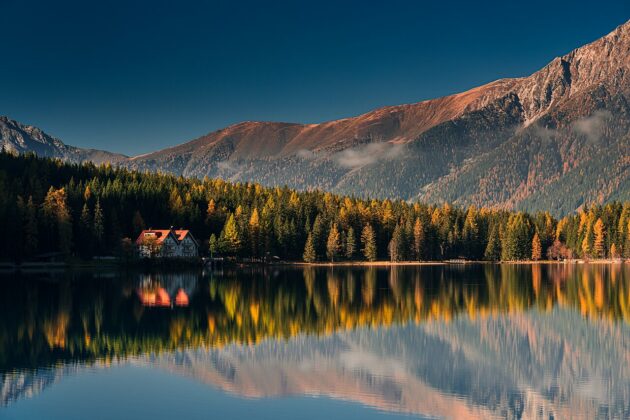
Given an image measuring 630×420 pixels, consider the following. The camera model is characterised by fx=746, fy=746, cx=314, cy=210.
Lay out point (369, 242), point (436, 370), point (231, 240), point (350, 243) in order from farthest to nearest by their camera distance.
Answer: point (369, 242), point (350, 243), point (231, 240), point (436, 370)

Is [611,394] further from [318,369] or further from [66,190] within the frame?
[66,190]

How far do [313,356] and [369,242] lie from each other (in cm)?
14778

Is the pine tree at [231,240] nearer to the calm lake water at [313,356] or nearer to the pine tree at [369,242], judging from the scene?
the pine tree at [369,242]

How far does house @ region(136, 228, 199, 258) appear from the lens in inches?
5960

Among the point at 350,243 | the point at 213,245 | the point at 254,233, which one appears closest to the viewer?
the point at 213,245

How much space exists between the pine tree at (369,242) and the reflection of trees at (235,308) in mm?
80639

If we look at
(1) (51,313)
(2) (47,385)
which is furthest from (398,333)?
(1) (51,313)

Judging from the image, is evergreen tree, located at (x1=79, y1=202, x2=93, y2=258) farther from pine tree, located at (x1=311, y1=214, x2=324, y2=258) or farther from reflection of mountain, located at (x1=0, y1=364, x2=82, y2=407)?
reflection of mountain, located at (x1=0, y1=364, x2=82, y2=407)

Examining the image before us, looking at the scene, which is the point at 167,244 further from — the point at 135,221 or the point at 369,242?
the point at 369,242

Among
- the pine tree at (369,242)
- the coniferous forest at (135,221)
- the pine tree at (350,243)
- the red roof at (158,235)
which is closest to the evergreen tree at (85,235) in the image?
the coniferous forest at (135,221)

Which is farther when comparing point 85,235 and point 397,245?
point 397,245

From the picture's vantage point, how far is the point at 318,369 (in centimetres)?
4188

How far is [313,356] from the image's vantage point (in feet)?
149

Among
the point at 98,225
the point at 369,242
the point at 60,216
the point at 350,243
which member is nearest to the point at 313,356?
the point at 60,216
